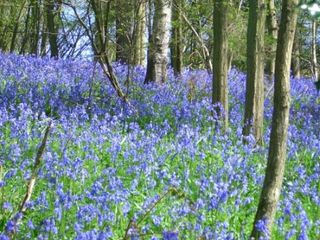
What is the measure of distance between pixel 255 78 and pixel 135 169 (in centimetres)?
282

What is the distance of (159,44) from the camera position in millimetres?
10852

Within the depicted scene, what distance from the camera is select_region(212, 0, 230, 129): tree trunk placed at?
7.86 metres

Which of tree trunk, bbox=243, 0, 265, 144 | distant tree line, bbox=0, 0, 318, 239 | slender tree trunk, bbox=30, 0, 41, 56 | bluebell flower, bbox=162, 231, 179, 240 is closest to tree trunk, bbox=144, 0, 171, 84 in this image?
distant tree line, bbox=0, 0, 318, 239

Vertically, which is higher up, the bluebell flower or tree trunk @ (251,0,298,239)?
tree trunk @ (251,0,298,239)

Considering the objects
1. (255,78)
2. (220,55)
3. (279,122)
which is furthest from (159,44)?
(279,122)

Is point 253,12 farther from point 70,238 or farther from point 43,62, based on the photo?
point 43,62

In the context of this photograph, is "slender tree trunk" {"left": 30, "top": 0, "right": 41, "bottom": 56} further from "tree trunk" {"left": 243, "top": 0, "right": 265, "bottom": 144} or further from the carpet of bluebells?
"tree trunk" {"left": 243, "top": 0, "right": 265, "bottom": 144}

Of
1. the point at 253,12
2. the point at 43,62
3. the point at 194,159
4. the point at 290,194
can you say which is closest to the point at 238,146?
the point at 194,159

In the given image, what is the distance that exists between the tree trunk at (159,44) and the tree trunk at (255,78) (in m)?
3.29

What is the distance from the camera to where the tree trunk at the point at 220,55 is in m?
7.86

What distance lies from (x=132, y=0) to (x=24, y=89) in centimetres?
224

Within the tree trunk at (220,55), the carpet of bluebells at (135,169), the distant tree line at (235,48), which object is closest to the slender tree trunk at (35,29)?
the distant tree line at (235,48)

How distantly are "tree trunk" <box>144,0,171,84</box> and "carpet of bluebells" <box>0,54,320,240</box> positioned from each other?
2.56ft

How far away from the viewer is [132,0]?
9.80 meters
